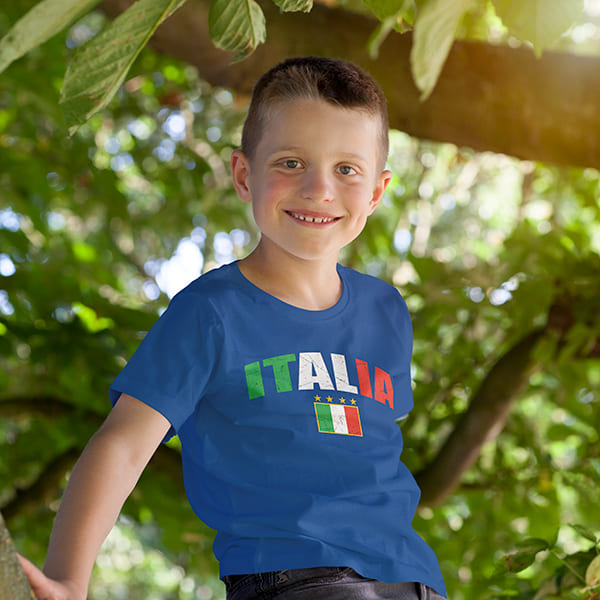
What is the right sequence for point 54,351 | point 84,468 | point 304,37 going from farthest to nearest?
1. point 54,351
2. point 304,37
3. point 84,468

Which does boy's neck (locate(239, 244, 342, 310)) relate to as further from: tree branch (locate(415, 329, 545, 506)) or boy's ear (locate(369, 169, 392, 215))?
tree branch (locate(415, 329, 545, 506))

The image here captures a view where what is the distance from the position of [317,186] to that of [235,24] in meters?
0.29

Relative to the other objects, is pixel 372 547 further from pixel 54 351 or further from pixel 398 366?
pixel 54 351

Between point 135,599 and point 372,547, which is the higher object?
point 372,547

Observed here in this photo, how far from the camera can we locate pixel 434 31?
753mm

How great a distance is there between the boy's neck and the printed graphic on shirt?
9cm

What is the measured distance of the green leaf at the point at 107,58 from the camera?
518 mm

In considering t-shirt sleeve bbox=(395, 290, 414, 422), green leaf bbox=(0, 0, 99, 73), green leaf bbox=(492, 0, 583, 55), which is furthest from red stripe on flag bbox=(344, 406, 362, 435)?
green leaf bbox=(0, 0, 99, 73)

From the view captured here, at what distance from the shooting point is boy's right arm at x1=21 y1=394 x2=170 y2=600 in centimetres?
63

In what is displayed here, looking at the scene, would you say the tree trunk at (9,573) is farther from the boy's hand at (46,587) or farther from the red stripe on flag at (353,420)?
the red stripe on flag at (353,420)

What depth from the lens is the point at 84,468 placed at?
719 millimetres

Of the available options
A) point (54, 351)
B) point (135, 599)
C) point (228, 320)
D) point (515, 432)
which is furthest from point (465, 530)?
point (135, 599)

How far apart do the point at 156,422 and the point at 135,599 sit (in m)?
8.77

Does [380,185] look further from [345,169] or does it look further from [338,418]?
[338,418]
